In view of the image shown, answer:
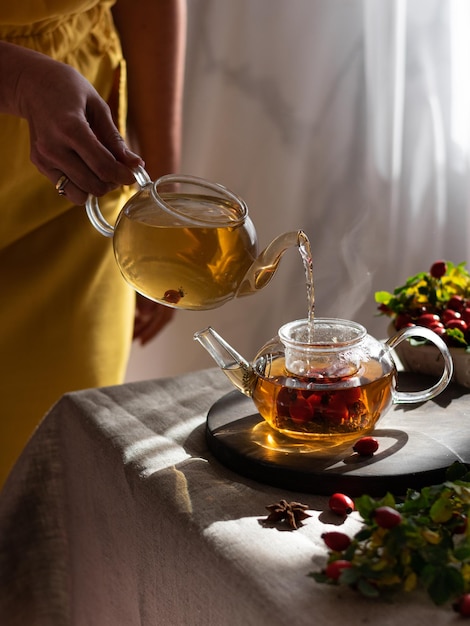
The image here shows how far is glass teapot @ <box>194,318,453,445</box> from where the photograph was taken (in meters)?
0.85

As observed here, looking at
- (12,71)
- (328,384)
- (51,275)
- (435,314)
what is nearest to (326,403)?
(328,384)

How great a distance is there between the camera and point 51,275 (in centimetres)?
139

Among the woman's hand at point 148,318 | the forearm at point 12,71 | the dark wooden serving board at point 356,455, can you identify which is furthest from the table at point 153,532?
the woman's hand at point 148,318

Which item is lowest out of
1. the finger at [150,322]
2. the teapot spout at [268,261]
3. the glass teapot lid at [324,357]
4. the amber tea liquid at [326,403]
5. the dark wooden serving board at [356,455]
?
the finger at [150,322]

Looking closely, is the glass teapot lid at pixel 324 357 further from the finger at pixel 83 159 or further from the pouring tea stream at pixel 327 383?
the finger at pixel 83 159

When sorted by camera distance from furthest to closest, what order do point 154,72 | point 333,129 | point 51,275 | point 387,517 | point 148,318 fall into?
point 333,129 → point 148,318 → point 154,72 → point 51,275 → point 387,517

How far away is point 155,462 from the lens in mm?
888

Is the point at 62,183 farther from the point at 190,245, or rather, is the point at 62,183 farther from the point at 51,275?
the point at 51,275

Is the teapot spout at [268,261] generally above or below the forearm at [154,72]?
below

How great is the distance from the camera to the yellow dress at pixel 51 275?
4.42 feet

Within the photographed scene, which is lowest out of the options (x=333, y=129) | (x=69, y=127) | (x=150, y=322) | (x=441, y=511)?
(x=150, y=322)

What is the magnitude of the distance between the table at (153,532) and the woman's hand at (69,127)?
267mm

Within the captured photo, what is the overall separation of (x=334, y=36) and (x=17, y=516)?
51.9 inches

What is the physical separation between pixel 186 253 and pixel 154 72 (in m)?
0.78
